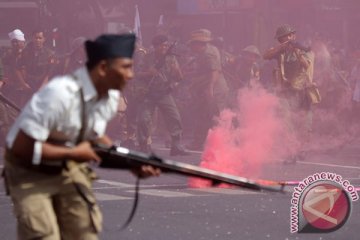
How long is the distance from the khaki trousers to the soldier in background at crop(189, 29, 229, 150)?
40.2 feet

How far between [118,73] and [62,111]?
1.11 feet

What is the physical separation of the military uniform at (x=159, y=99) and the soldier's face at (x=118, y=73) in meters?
11.9

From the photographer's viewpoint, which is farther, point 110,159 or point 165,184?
point 165,184

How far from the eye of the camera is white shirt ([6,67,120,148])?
5.81m

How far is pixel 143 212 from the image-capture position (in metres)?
11.0

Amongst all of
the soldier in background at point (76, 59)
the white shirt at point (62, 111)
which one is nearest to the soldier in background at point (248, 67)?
the soldier in background at point (76, 59)

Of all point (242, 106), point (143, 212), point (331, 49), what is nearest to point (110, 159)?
point (143, 212)

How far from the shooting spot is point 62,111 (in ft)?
19.1

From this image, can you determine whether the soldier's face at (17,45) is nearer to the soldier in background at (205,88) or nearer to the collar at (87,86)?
the soldier in background at (205,88)

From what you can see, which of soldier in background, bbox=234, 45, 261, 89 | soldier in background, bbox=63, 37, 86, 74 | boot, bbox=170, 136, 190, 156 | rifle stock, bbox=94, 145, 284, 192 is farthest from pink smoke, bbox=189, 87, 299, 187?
rifle stock, bbox=94, 145, 284, 192

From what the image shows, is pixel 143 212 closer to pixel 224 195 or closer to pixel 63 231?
pixel 224 195

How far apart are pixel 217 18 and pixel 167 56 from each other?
10.8 m

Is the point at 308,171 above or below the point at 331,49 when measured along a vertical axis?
below

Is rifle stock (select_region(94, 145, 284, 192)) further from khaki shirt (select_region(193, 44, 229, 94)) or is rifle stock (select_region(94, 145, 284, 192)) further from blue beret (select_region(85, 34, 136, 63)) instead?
khaki shirt (select_region(193, 44, 229, 94))
